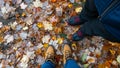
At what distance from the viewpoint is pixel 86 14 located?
2494 mm

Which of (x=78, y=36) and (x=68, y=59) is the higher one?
(x=78, y=36)

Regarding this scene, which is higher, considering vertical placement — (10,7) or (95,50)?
(10,7)

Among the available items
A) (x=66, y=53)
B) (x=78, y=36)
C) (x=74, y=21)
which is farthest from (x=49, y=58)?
(x=74, y=21)

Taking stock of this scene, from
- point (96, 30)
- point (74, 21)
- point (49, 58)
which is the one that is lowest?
point (96, 30)

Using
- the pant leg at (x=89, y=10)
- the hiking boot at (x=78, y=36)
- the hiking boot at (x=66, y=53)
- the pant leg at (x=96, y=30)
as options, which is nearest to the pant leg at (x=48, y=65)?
the hiking boot at (x=66, y=53)

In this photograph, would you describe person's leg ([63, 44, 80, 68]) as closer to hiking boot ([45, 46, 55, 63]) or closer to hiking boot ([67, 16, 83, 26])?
hiking boot ([45, 46, 55, 63])

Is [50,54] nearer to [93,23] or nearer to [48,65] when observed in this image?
[48,65]

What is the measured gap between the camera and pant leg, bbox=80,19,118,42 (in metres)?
2.26

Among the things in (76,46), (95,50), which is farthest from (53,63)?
(95,50)

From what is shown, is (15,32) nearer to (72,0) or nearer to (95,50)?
(72,0)

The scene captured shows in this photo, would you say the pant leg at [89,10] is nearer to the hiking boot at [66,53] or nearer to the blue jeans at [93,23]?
the blue jeans at [93,23]

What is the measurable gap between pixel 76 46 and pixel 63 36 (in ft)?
0.76

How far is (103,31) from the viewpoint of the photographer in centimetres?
229

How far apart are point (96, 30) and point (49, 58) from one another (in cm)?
75
